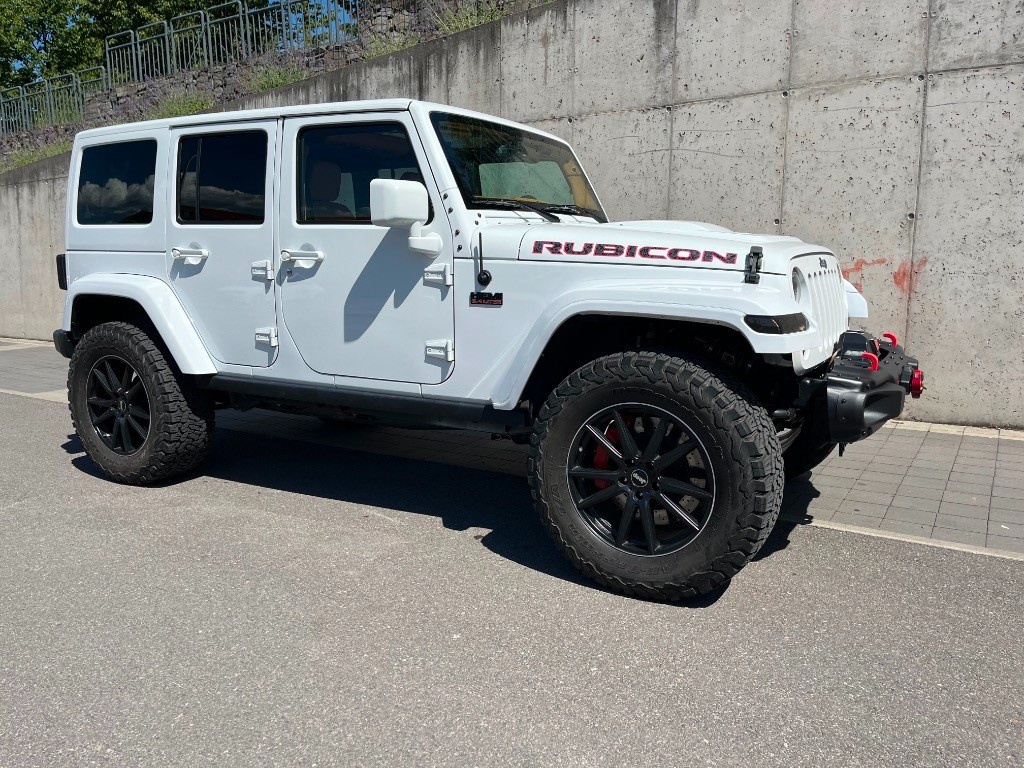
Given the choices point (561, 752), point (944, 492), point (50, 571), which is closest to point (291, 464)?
point (50, 571)

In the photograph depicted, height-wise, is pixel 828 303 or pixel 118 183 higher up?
pixel 118 183

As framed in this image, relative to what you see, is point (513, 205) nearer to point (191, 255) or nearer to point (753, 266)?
point (753, 266)

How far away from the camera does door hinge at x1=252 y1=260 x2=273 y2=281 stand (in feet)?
14.6

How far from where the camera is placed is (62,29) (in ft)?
94.1

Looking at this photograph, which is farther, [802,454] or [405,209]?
[802,454]

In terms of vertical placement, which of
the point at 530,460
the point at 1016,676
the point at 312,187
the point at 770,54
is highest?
the point at 770,54

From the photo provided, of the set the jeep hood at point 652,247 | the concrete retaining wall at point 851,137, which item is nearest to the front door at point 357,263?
the jeep hood at point 652,247

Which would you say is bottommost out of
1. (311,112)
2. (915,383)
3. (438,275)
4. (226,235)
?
(915,383)

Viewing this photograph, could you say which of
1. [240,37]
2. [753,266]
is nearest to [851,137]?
[753,266]

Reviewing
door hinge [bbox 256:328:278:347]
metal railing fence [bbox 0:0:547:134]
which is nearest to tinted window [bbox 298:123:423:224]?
door hinge [bbox 256:328:278:347]

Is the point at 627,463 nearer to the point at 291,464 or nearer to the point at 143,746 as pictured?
the point at 143,746

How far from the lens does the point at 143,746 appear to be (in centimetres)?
245

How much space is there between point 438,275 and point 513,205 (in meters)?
0.57

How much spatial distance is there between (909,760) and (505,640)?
1.39 meters
